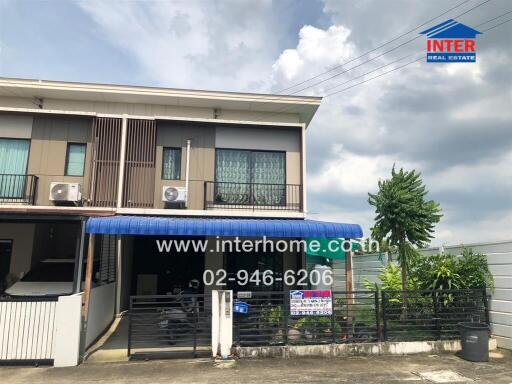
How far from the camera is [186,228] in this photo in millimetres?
9211

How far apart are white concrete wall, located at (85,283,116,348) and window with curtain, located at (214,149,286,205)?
14.7ft

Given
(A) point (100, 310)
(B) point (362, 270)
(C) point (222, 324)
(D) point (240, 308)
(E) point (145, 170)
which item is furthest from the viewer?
(B) point (362, 270)

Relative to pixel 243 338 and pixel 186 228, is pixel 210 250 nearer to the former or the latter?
pixel 186 228

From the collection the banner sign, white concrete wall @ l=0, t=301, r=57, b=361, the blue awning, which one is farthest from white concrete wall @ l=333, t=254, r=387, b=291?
white concrete wall @ l=0, t=301, r=57, b=361

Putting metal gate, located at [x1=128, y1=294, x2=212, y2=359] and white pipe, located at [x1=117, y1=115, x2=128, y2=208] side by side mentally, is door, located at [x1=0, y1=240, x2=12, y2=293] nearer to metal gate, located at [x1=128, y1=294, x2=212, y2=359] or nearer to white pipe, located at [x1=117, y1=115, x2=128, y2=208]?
white pipe, located at [x1=117, y1=115, x2=128, y2=208]

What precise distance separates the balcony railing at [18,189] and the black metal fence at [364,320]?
7976 millimetres

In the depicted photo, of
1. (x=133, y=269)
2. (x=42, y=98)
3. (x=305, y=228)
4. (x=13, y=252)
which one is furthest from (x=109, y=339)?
(x=42, y=98)

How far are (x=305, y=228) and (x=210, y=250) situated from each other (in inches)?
181

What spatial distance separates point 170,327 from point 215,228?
2727mm

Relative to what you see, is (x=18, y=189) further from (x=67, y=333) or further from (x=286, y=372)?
(x=286, y=372)

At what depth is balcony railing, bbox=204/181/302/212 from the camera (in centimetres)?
1255

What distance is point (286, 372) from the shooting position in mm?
7453

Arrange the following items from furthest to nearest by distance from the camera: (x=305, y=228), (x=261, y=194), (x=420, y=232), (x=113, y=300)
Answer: (x=261, y=194), (x=113, y=300), (x=420, y=232), (x=305, y=228)

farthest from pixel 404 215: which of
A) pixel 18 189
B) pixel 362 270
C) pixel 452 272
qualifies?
pixel 18 189
